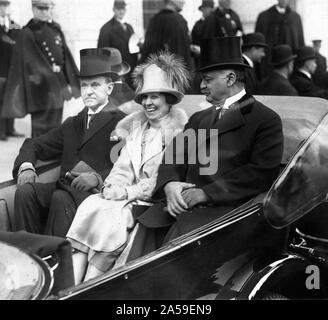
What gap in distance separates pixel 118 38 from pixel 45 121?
18.2 inches

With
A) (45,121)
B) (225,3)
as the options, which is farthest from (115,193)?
(225,3)

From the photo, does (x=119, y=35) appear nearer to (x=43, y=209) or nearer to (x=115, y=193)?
(x=115, y=193)

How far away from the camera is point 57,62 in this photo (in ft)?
9.69

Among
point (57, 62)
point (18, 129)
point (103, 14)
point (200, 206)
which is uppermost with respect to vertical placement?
point (103, 14)

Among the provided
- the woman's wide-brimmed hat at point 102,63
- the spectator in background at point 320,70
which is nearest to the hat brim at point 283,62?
the spectator in background at point 320,70

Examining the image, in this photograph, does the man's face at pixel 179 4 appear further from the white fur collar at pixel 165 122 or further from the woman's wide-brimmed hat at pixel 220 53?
the white fur collar at pixel 165 122

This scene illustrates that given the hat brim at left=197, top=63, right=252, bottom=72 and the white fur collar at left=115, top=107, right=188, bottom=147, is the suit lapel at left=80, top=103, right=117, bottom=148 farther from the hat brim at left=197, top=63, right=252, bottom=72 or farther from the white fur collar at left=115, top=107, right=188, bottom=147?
the hat brim at left=197, top=63, right=252, bottom=72

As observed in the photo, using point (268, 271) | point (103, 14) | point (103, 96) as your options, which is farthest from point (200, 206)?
point (103, 14)

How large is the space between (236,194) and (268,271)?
0.96 feet

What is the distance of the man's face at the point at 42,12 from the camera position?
2678mm

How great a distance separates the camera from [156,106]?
9.16 ft

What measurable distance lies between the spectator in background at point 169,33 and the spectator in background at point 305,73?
703mm

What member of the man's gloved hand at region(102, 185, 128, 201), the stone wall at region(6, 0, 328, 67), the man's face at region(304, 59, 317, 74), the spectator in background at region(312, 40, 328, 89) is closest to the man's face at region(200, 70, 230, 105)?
the stone wall at region(6, 0, 328, 67)

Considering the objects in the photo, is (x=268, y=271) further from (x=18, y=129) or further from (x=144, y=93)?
(x=18, y=129)
